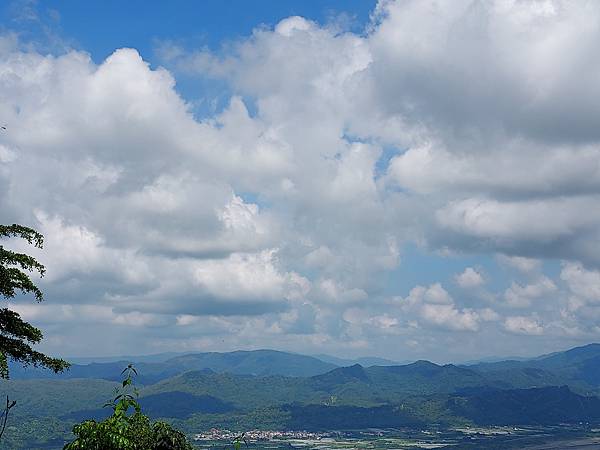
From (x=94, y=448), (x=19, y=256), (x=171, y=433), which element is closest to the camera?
(x=94, y=448)

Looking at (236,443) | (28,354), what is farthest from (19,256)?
(236,443)

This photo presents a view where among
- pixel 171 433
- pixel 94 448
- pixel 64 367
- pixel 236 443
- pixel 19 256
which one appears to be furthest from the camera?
pixel 64 367

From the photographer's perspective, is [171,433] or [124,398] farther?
[171,433]

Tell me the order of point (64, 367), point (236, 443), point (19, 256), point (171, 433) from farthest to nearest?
point (64, 367) < point (19, 256) < point (171, 433) < point (236, 443)

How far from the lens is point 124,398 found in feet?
96.4

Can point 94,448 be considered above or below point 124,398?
below

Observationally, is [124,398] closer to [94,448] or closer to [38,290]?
[94,448]

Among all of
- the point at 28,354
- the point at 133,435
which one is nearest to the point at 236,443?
the point at 133,435

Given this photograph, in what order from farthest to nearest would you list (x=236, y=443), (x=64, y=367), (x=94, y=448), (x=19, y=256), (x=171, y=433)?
(x=64, y=367) < (x=19, y=256) < (x=171, y=433) < (x=236, y=443) < (x=94, y=448)

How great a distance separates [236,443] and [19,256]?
68.2ft

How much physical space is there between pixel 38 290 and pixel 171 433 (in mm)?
15314

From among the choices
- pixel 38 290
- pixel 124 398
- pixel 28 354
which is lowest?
pixel 124 398

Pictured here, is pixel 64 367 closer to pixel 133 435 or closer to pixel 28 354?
pixel 28 354

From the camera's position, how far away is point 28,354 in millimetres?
42531
